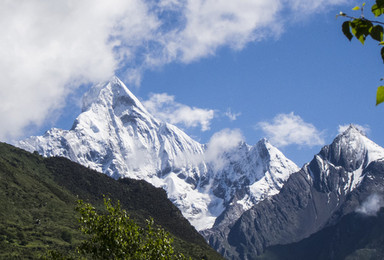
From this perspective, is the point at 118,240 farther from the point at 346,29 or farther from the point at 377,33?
the point at 377,33

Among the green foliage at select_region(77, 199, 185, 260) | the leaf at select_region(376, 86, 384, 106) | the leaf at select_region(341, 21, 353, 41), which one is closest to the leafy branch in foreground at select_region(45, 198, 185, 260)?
the green foliage at select_region(77, 199, 185, 260)

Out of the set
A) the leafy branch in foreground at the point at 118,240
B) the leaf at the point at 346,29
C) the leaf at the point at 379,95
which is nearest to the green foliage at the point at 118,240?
the leafy branch in foreground at the point at 118,240

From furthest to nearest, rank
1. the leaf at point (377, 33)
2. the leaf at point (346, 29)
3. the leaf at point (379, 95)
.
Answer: the leaf at point (346, 29), the leaf at point (377, 33), the leaf at point (379, 95)

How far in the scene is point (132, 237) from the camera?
3322 cm

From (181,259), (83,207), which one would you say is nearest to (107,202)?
(83,207)

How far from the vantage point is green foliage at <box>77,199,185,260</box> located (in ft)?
108

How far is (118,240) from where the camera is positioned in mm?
32938

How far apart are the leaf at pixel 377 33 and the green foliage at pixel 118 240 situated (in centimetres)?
2618

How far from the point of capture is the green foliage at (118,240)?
32969mm

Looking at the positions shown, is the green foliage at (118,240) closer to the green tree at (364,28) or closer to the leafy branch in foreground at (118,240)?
the leafy branch in foreground at (118,240)

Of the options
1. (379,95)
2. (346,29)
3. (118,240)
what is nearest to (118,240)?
(118,240)

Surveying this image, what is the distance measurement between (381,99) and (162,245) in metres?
27.0

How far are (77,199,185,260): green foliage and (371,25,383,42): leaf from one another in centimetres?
2618

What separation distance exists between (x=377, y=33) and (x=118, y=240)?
26.7 meters
